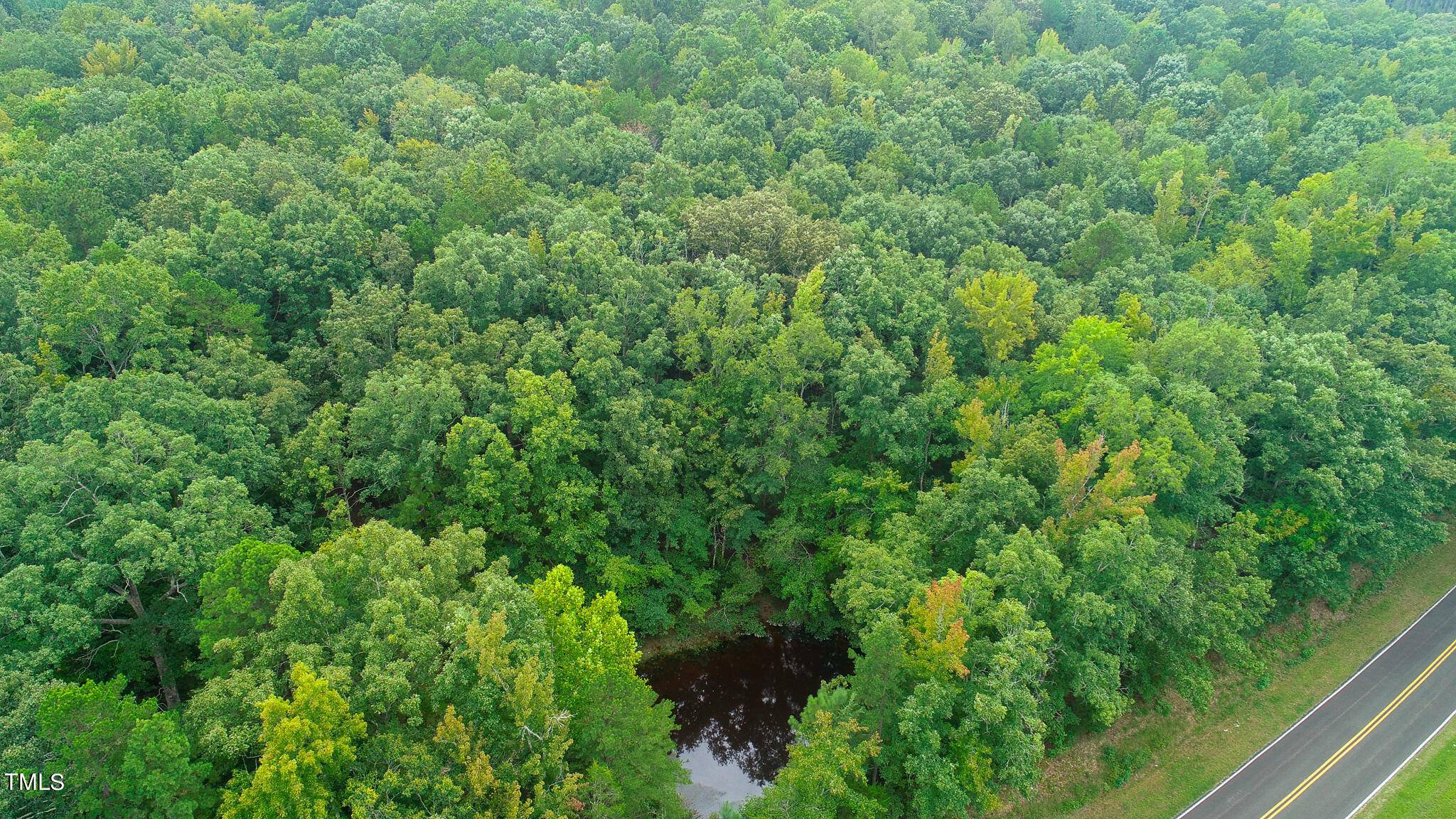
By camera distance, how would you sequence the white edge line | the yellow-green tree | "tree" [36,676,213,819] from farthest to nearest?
1. the yellow-green tree
2. the white edge line
3. "tree" [36,676,213,819]

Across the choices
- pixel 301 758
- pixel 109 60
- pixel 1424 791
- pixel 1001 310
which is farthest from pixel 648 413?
pixel 109 60

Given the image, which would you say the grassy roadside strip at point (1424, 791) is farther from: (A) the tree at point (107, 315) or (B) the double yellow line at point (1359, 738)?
(A) the tree at point (107, 315)

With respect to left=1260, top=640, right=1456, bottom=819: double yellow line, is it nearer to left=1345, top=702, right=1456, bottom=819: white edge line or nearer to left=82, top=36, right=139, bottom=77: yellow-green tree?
left=1345, top=702, right=1456, bottom=819: white edge line

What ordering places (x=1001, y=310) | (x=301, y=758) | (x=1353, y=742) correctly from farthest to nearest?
1. (x=1001, y=310)
2. (x=1353, y=742)
3. (x=301, y=758)

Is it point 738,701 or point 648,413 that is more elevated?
point 648,413

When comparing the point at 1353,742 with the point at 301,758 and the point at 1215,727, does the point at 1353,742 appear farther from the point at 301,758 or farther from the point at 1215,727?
the point at 301,758

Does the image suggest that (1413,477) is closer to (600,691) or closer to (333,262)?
(600,691)

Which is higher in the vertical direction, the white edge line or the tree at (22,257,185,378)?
the tree at (22,257,185,378)

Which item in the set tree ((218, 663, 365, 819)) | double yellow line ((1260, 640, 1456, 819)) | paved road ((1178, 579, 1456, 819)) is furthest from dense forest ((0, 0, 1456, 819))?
double yellow line ((1260, 640, 1456, 819))
